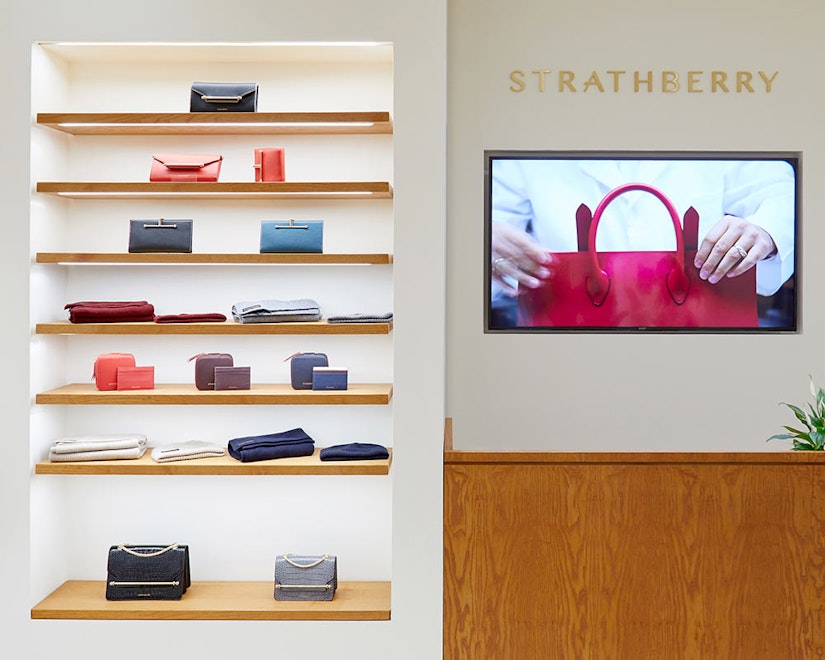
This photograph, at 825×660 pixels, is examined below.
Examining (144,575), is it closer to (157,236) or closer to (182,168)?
(157,236)

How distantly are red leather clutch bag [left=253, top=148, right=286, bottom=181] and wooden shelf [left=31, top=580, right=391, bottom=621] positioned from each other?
157 cm

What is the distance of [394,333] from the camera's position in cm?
299

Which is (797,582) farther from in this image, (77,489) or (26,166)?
(26,166)

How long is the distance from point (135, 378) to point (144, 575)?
726 millimetres

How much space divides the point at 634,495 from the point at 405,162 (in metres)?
1.38

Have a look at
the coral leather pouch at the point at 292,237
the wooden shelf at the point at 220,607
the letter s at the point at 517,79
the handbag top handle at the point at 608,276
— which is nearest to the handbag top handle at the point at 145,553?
the wooden shelf at the point at 220,607

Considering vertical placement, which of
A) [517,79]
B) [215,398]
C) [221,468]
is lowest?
[221,468]

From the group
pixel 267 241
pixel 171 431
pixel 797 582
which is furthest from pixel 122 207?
pixel 797 582

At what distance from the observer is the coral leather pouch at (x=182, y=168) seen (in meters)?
3.13

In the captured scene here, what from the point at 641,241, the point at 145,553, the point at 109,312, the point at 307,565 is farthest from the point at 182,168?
the point at 641,241

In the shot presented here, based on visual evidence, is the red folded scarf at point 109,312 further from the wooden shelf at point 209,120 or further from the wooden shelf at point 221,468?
the wooden shelf at point 209,120

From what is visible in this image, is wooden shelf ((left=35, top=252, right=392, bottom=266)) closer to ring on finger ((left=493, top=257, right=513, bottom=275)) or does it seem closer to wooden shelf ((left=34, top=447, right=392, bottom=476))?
wooden shelf ((left=34, top=447, right=392, bottom=476))

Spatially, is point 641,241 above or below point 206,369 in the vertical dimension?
above

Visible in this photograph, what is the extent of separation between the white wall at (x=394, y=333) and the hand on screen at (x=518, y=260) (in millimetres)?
971
